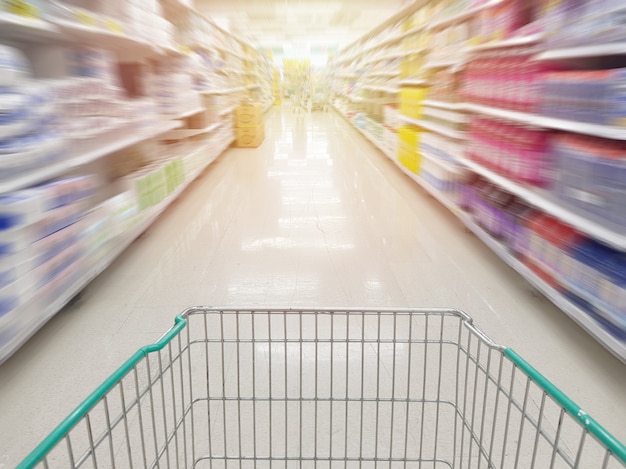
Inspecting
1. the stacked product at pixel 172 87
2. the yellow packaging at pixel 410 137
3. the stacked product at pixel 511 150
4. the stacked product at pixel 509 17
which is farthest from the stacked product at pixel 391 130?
the stacked product at pixel 509 17

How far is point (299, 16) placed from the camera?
566 inches

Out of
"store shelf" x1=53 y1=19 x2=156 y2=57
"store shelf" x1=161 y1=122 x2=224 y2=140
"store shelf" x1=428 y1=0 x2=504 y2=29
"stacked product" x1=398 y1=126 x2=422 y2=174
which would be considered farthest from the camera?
"store shelf" x1=161 y1=122 x2=224 y2=140

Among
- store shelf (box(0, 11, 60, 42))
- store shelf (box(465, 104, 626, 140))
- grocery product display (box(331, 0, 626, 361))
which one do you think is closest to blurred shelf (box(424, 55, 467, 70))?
grocery product display (box(331, 0, 626, 361))

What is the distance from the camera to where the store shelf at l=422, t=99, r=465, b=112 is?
12.7 feet

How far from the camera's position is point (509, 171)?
295cm

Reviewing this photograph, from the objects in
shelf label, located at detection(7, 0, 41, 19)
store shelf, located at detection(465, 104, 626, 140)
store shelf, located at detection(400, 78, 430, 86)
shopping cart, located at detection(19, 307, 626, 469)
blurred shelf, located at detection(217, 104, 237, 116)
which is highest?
shelf label, located at detection(7, 0, 41, 19)

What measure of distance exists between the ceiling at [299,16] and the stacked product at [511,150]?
6516mm

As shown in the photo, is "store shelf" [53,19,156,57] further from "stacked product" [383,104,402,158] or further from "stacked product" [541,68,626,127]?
"stacked product" [383,104,402,158]

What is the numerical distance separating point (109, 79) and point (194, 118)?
308cm

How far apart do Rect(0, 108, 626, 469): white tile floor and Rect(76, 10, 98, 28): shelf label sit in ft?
4.56

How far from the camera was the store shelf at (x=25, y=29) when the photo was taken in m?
1.96

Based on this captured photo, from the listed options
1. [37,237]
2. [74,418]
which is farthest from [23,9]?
[74,418]

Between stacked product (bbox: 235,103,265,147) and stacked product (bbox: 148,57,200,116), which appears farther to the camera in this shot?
stacked product (bbox: 235,103,265,147)

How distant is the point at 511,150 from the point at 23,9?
Answer: 2532 millimetres
